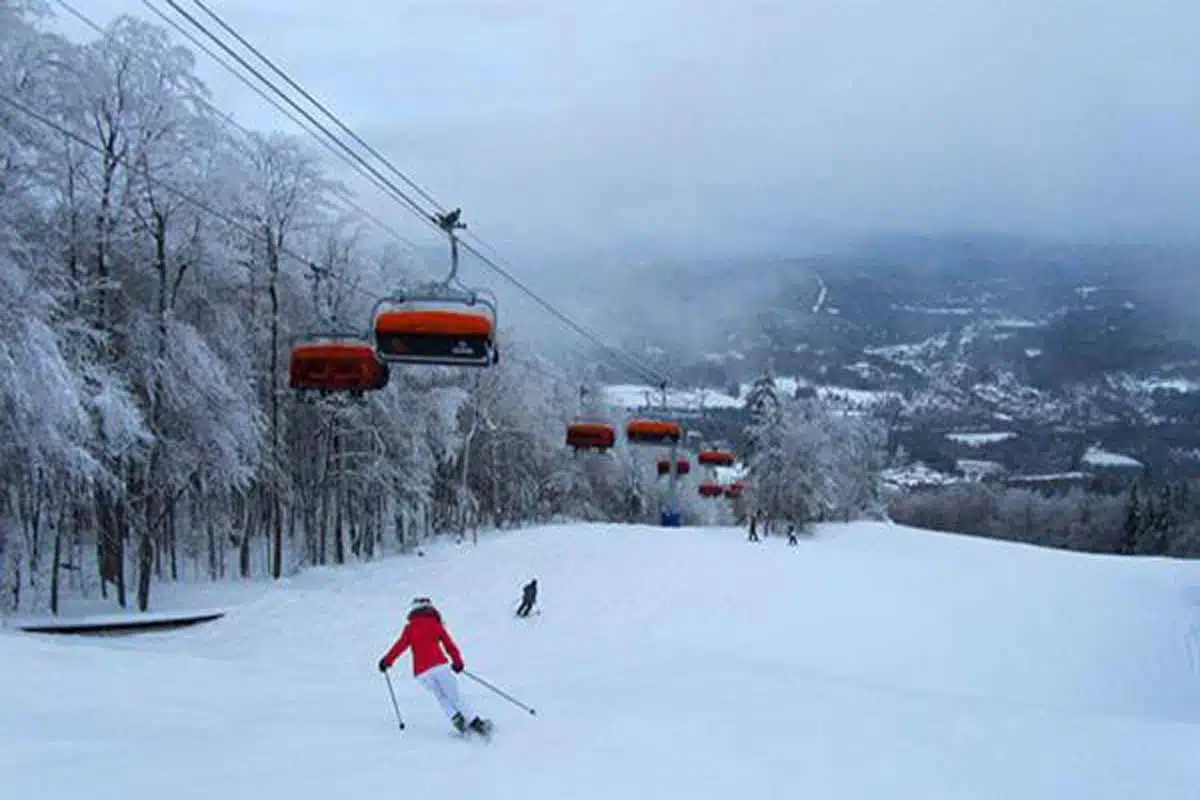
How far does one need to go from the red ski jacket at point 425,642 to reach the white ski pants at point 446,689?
0.08 meters

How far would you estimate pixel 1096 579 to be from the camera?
1676 inches

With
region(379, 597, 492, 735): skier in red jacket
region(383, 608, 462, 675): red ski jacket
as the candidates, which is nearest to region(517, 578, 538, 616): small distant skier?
region(379, 597, 492, 735): skier in red jacket

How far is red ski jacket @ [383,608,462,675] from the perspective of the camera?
1000 cm

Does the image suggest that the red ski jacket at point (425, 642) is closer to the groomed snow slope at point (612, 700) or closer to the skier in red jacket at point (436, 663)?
the skier in red jacket at point (436, 663)

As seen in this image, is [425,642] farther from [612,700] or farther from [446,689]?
[612,700]

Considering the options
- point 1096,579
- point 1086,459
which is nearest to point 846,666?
point 1096,579

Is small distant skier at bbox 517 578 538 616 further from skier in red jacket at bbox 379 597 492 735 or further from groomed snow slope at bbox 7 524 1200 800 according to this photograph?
skier in red jacket at bbox 379 597 492 735

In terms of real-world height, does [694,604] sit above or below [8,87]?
below

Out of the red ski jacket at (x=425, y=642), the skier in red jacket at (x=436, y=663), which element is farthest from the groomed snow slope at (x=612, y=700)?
the red ski jacket at (x=425, y=642)

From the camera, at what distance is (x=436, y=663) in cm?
998

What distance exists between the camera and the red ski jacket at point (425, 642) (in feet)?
32.8

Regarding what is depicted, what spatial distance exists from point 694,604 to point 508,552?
24.7 feet

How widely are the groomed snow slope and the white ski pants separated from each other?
291 millimetres

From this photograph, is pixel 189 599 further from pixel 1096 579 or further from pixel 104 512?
pixel 1096 579
